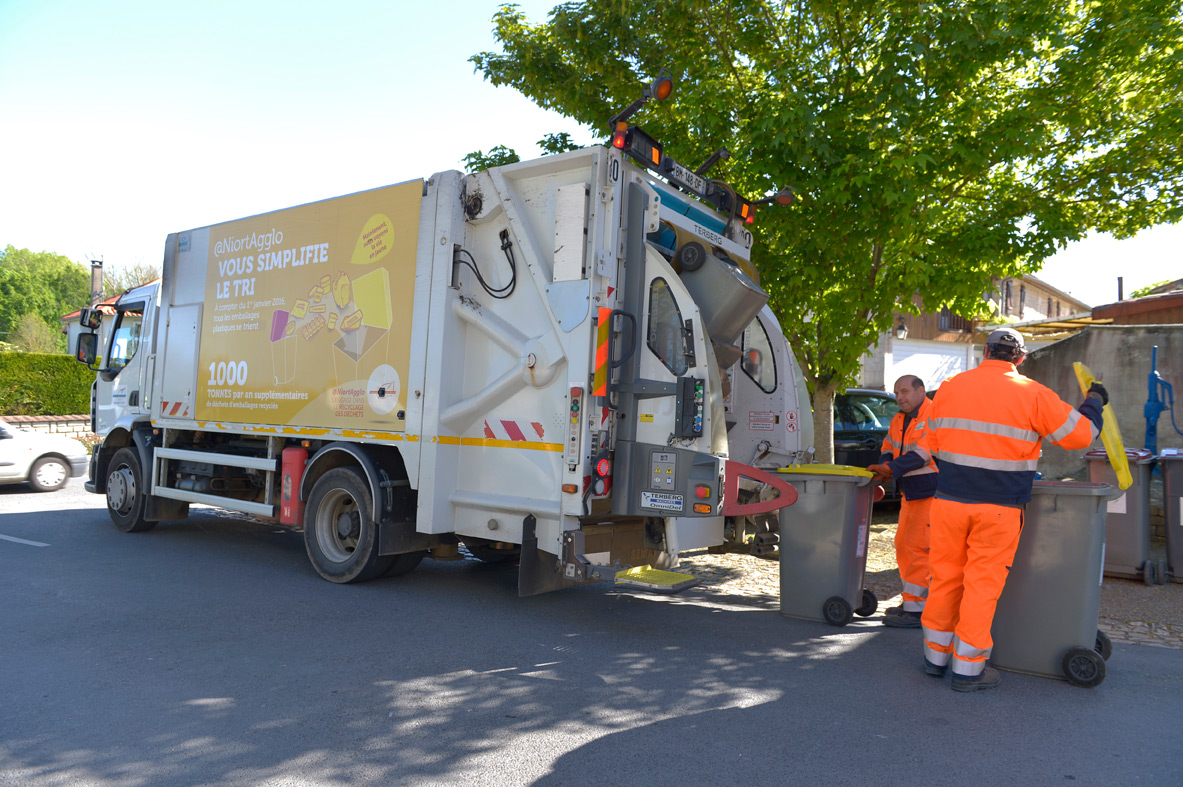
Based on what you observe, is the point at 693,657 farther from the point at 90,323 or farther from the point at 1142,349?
the point at 90,323

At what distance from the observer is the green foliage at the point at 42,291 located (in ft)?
235

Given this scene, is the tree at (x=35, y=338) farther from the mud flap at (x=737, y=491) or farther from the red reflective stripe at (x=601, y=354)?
the mud flap at (x=737, y=491)

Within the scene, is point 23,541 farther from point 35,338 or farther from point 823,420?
point 35,338

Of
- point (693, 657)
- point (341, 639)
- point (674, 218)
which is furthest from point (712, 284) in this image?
point (341, 639)

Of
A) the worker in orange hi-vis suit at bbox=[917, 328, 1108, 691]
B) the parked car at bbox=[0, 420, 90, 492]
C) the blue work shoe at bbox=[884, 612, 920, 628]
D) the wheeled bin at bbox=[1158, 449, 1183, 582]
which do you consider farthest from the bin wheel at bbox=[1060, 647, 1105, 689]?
the parked car at bbox=[0, 420, 90, 492]

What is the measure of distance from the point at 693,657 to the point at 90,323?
27.5ft

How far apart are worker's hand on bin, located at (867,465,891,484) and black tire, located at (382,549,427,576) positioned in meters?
3.36

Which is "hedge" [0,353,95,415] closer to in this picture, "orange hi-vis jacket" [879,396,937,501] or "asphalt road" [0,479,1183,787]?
"asphalt road" [0,479,1183,787]

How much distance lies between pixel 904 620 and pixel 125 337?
835 centimetres

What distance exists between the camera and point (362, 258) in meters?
6.31

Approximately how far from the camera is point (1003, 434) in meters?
4.12

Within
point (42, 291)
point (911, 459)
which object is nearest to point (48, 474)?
point (911, 459)

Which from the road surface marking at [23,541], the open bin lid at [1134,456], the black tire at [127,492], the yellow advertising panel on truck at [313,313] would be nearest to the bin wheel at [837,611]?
the open bin lid at [1134,456]

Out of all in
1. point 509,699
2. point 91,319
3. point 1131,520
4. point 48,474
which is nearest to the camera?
point 509,699
